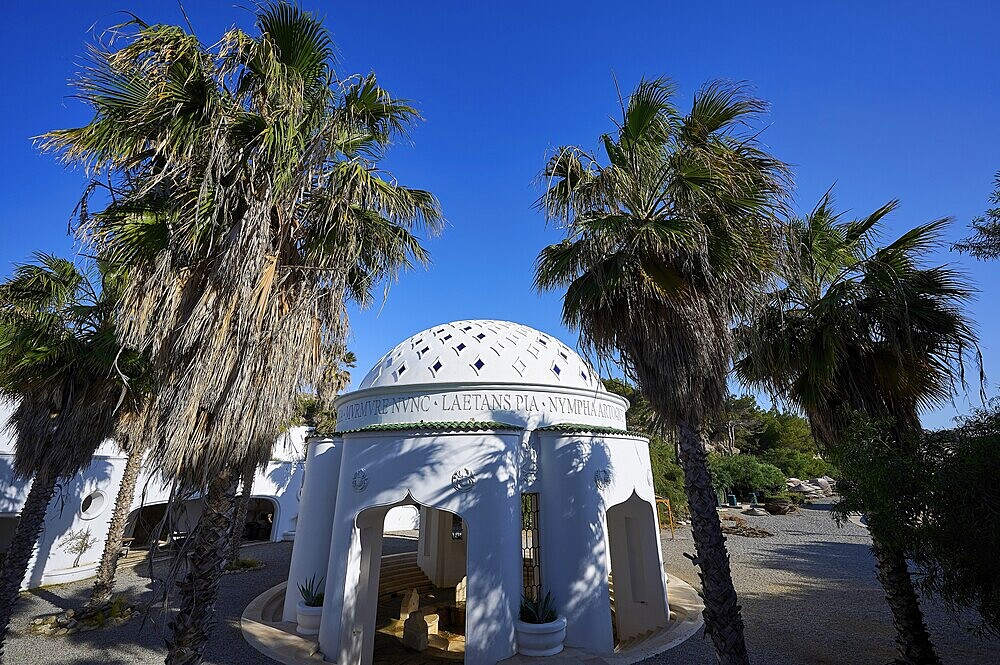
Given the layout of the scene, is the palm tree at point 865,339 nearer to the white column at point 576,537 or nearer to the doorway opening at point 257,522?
the white column at point 576,537

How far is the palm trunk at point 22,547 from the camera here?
30.6ft

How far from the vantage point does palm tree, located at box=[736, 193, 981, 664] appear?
314 inches

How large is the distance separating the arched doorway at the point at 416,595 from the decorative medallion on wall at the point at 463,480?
107cm

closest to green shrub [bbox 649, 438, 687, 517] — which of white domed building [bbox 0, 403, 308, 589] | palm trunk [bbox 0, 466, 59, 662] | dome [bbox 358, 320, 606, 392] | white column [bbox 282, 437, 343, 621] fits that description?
dome [bbox 358, 320, 606, 392]

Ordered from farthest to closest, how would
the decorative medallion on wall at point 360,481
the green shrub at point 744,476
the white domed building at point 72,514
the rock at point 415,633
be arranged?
the green shrub at point 744,476, the white domed building at point 72,514, the rock at point 415,633, the decorative medallion on wall at point 360,481

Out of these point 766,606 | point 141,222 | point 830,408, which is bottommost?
point 766,606

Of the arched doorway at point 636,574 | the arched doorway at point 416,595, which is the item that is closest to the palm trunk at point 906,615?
the arched doorway at point 636,574

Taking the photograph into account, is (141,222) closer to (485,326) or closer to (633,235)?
(633,235)

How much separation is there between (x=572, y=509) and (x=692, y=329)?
209 inches

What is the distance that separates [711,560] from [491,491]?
14.6ft

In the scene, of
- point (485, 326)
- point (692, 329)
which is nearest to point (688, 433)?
point (692, 329)

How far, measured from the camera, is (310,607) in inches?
449

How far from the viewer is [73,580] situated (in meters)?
18.1

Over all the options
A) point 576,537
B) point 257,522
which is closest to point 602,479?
point 576,537
